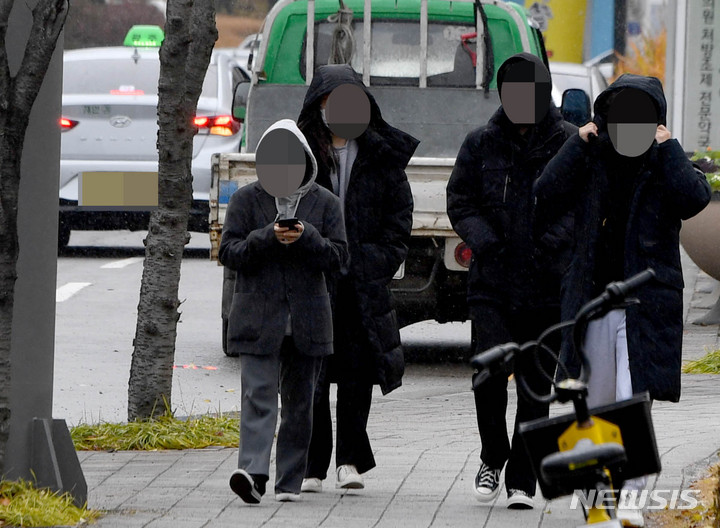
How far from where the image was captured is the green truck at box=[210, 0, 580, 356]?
37.9 ft

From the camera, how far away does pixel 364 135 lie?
6406 millimetres

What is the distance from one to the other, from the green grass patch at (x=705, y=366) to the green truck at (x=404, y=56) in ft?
7.75

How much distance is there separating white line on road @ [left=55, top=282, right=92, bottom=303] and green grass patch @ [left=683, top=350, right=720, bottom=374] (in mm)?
5958

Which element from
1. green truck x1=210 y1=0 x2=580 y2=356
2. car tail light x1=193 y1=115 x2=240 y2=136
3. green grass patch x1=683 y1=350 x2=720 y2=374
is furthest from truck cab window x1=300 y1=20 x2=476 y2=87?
car tail light x1=193 y1=115 x2=240 y2=136

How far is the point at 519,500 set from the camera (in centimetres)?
605

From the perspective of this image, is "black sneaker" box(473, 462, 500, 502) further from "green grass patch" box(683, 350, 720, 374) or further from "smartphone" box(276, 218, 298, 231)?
"green grass patch" box(683, 350, 720, 374)

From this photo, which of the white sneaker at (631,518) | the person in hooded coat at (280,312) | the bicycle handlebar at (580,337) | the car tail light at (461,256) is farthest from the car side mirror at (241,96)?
the bicycle handlebar at (580,337)

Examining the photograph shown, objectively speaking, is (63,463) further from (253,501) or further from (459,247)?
(459,247)

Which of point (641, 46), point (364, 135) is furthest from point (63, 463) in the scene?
point (641, 46)

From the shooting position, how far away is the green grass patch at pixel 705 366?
394 inches

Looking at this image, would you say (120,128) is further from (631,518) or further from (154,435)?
(631,518)

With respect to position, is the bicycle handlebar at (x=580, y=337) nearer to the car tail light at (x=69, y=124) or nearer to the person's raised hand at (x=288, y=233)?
the person's raised hand at (x=288, y=233)

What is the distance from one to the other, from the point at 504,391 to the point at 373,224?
0.87 meters

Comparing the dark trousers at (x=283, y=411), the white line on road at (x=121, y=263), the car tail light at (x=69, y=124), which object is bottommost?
the white line on road at (x=121, y=263)
